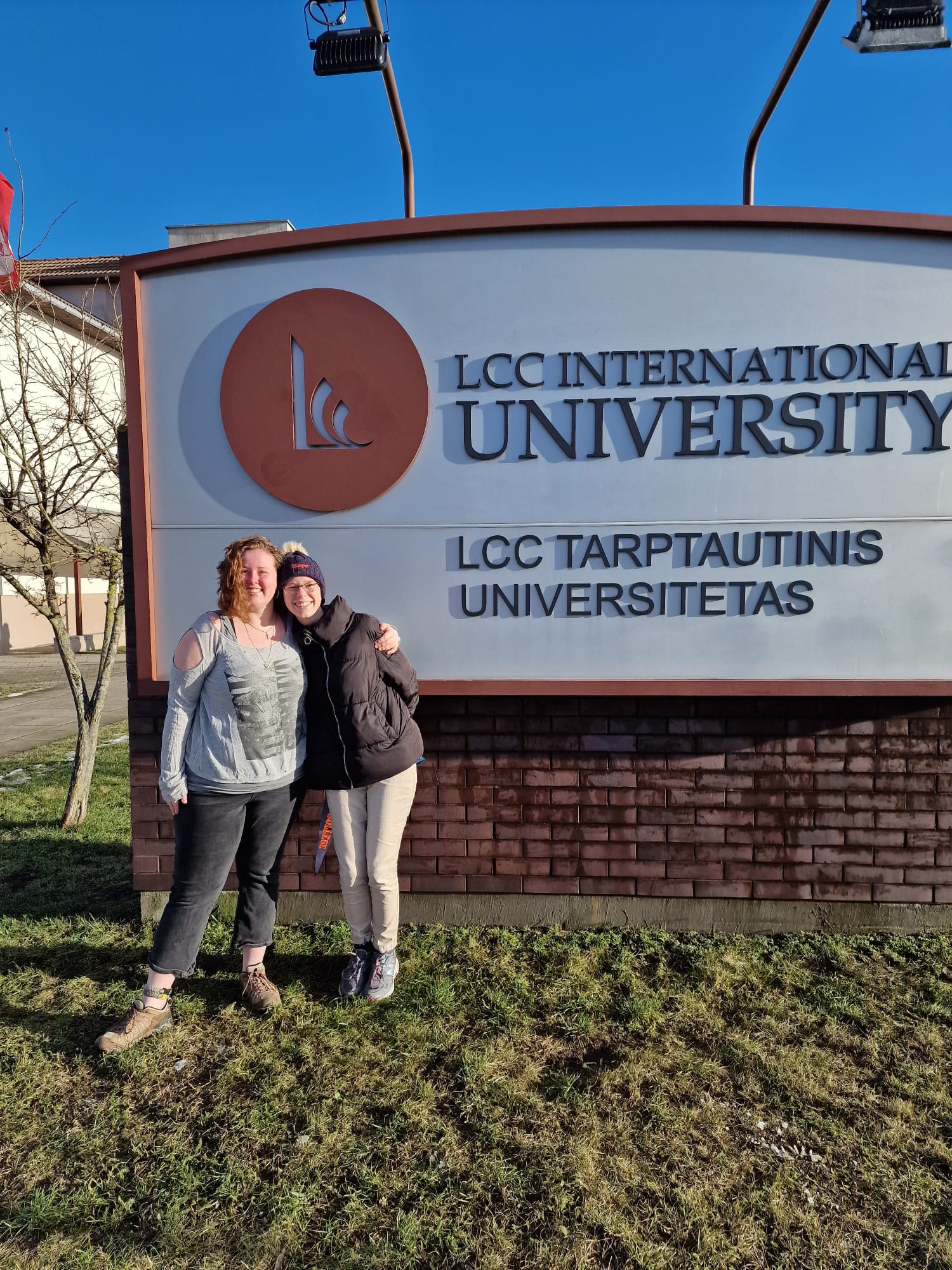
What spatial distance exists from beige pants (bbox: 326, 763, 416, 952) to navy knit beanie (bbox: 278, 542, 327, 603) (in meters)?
0.80

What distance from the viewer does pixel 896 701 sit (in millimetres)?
3180

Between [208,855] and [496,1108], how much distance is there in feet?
4.32

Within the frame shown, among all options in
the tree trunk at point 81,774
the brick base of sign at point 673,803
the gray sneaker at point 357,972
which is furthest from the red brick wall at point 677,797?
the tree trunk at point 81,774

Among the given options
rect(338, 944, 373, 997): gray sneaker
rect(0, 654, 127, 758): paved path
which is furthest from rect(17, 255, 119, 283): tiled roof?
rect(338, 944, 373, 997): gray sneaker

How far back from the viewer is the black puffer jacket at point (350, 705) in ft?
8.64

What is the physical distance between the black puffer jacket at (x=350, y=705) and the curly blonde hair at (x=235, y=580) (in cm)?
24

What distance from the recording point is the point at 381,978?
110 inches

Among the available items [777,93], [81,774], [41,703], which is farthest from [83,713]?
[41,703]

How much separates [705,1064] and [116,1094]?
1986 millimetres

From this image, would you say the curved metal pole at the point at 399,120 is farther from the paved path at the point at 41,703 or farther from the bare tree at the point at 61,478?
the paved path at the point at 41,703

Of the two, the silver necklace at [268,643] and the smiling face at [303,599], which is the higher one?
the smiling face at [303,599]

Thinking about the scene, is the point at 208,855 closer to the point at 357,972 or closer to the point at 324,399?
the point at 357,972

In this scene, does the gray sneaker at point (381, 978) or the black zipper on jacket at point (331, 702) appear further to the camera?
the gray sneaker at point (381, 978)

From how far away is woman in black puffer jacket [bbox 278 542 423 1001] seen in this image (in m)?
2.63
